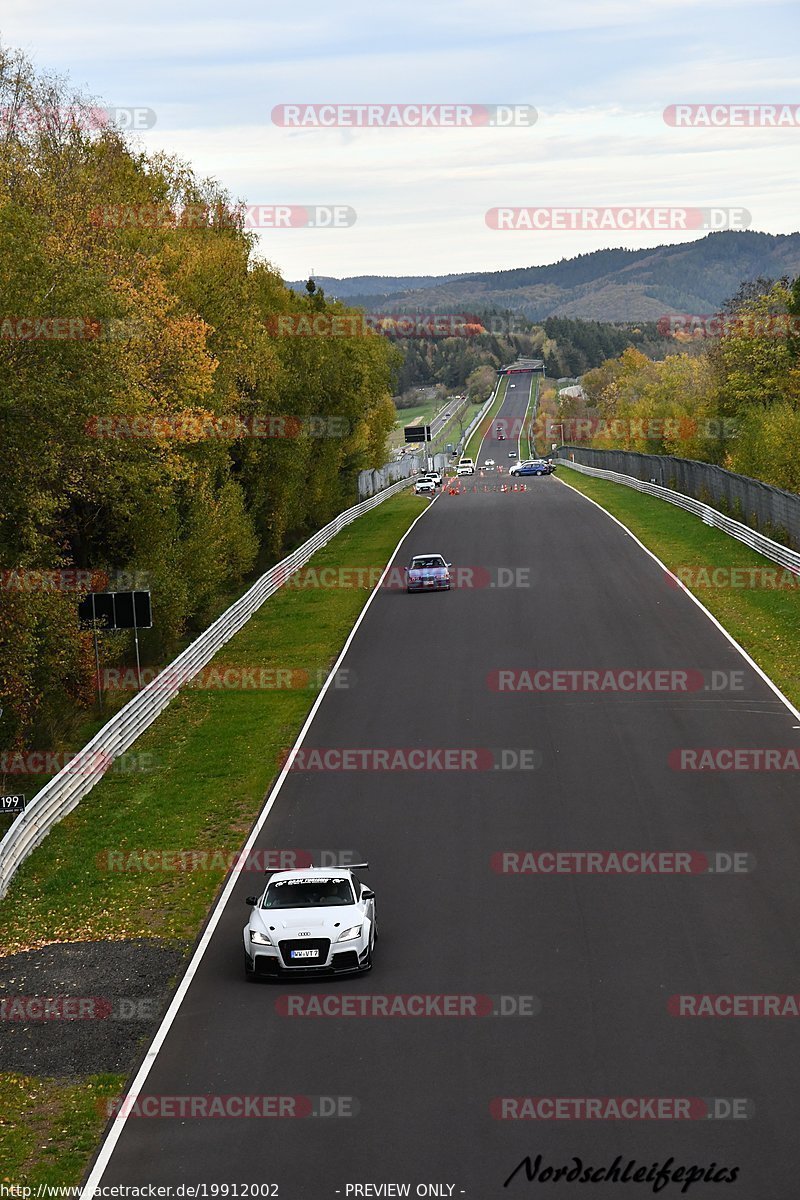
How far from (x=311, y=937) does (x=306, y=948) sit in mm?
160

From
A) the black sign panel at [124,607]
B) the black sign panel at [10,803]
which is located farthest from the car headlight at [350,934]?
the black sign panel at [124,607]

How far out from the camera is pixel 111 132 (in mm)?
47344

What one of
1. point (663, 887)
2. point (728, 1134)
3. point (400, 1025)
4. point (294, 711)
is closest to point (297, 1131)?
point (400, 1025)

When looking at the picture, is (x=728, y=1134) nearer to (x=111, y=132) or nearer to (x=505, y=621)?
(x=505, y=621)

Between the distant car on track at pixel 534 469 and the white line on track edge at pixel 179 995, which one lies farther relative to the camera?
the distant car on track at pixel 534 469

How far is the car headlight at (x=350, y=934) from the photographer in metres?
17.2

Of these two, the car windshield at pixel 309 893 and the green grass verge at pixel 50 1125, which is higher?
the car windshield at pixel 309 893

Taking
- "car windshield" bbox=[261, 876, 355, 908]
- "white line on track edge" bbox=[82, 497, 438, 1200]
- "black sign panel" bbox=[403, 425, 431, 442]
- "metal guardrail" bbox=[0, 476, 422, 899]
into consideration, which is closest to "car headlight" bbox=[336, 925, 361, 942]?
"car windshield" bbox=[261, 876, 355, 908]

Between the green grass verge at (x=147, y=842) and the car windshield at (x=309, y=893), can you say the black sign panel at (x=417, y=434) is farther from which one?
the car windshield at (x=309, y=893)

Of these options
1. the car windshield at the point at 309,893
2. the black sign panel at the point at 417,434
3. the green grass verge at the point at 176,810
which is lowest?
the green grass verge at the point at 176,810

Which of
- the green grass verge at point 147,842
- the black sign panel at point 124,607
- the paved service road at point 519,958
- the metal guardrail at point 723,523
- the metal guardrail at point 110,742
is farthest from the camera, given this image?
the metal guardrail at point 723,523

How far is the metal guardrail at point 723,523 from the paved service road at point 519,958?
45.2ft

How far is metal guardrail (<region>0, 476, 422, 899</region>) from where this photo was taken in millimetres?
23281

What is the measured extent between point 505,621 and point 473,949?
24.5 metres
